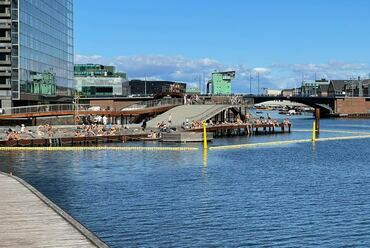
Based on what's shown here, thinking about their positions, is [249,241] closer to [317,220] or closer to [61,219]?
[317,220]

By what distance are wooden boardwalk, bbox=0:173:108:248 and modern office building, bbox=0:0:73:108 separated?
8946 cm

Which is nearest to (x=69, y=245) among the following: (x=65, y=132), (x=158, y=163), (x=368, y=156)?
(x=158, y=163)

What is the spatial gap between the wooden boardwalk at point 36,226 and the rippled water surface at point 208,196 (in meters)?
2.87

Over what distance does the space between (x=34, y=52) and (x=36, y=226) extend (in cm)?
10577

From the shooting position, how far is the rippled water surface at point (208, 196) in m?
30.1

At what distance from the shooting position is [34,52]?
127 metres

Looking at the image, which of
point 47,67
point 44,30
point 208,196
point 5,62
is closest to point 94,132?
point 5,62

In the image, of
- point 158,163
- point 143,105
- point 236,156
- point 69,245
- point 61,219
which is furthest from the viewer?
point 143,105

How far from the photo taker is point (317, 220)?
3350 centimetres

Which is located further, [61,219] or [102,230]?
[102,230]

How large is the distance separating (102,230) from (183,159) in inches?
1529

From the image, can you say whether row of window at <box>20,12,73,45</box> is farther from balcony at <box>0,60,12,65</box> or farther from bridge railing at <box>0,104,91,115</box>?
bridge railing at <box>0,104,91,115</box>

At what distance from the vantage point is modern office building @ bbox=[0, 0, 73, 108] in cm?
11856

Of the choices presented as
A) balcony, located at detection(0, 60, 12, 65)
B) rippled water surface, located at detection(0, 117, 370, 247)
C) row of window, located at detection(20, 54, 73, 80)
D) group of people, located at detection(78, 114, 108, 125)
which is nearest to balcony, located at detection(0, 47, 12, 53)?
balcony, located at detection(0, 60, 12, 65)
